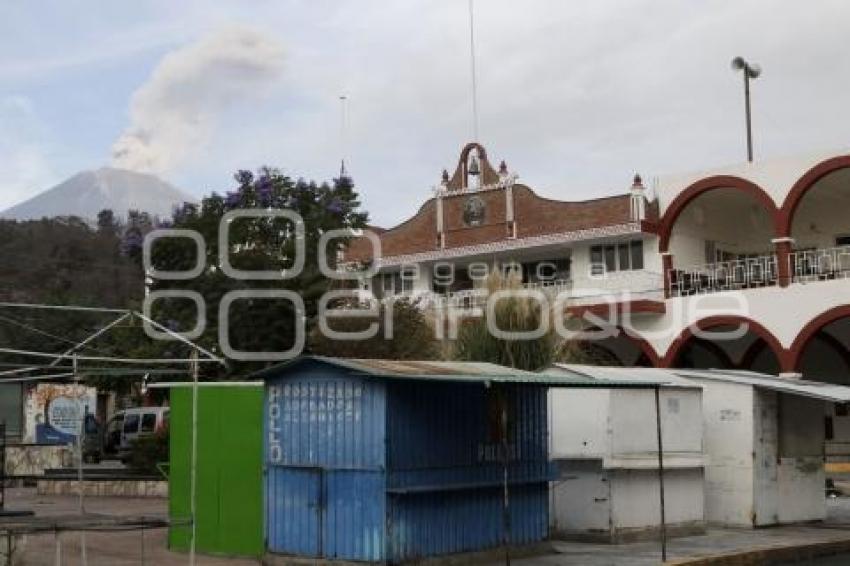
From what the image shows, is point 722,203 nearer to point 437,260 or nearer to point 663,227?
point 663,227

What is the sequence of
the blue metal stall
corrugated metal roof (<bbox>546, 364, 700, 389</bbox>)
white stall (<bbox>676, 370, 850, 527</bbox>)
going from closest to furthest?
the blue metal stall
corrugated metal roof (<bbox>546, 364, 700, 389</bbox>)
white stall (<bbox>676, 370, 850, 527</bbox>)

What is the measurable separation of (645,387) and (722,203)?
20.7 meters

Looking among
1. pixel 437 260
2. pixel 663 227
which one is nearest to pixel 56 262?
pixel 437 260

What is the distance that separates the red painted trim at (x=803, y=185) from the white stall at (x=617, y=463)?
14667mm

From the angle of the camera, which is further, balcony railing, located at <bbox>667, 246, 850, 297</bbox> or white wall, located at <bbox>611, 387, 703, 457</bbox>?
balcony railing, located at <bbox>667, 246, 850, 297</bbox>

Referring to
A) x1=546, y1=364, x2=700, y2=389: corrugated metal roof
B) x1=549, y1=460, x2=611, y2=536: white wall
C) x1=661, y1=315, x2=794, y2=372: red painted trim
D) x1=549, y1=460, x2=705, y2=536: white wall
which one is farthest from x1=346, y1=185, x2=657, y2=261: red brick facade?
x1=549, y1=460, x2=611, y2=536: white wall

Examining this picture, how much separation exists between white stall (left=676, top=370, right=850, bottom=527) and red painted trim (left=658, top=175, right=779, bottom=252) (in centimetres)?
1239

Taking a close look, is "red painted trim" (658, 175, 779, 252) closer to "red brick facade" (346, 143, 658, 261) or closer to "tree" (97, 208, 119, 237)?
"red brick facade" (346, 143, 658, 261)

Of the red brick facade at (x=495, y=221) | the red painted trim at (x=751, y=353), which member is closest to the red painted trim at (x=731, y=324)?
the red painted trim at (x=751, y=353)

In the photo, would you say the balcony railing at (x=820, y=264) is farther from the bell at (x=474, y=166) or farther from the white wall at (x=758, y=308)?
the bell at (x=474, y=166)

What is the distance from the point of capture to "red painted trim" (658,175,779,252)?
3042cm

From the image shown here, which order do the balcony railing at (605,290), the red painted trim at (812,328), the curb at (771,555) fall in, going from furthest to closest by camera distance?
the balcony railing at (605,290) → the red painted trim at (812,328) → the curb at (771,555)

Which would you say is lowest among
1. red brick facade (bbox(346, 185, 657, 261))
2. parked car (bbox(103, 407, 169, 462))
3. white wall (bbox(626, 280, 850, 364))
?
parked car (bbox(103, 407, 169, 462))

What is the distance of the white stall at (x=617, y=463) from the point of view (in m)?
15.5
